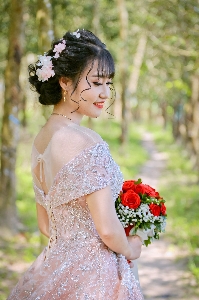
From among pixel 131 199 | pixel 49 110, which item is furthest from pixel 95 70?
pixel 49 110

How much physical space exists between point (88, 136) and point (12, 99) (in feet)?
18.7

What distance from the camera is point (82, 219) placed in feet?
7.93

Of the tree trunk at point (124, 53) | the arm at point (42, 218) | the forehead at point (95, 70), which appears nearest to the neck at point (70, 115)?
the forehead at point (95, 70)

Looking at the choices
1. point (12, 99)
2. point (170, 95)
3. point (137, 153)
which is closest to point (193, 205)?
point (12, 99)

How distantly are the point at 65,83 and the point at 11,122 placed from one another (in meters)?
5.47

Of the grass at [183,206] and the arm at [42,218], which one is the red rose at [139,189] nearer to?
the arm at [42,218]

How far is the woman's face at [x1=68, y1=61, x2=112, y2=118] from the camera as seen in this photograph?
96.0 inches

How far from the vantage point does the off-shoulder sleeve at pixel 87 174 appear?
2.27m

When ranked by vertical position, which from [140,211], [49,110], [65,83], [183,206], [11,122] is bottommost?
[140,211]

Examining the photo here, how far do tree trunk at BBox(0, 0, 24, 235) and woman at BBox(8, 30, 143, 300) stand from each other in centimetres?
522

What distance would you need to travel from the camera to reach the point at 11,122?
7.80m

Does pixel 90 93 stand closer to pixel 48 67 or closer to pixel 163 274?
pixel 48 67

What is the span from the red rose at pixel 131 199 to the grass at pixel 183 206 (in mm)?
4344

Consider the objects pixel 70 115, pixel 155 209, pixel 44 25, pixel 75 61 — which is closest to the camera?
pixel 75 61
